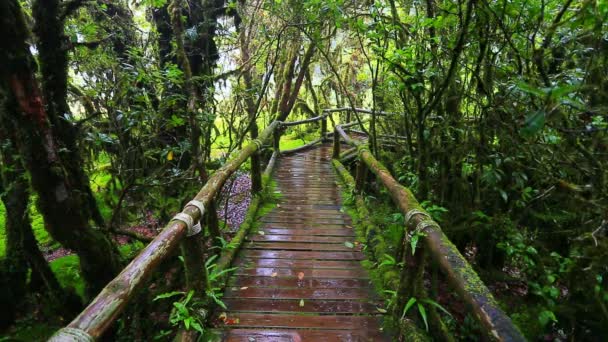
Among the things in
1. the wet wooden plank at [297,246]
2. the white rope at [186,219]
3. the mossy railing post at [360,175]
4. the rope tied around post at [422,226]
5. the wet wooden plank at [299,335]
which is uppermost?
the white rope at [186,219]

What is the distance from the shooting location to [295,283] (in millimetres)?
3648

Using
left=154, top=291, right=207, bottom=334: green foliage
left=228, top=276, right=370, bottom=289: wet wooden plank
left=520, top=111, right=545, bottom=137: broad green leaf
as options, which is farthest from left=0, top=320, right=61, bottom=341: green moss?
left=520, top=111, right=545, bottom=137: broad green leaf

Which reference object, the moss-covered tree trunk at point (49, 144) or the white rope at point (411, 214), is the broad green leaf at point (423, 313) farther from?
the moss-covered tree trunk at point (49, 144)

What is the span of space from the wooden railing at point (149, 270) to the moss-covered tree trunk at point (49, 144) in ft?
5.38

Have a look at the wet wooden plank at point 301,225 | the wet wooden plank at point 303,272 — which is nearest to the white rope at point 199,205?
the wet wooden plank at point 303,272

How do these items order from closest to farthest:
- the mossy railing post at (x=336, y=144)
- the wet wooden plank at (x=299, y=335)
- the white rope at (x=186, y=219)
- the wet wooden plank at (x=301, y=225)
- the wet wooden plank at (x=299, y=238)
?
the white rope at (x=186, y=219) < the wet wooden plank at (x=299, y=335) < the wet wooden plank at (x=299, y=238) < the wet wooden plank at (x=301, y=225) < the mossy railing post at (x=336, y=144)

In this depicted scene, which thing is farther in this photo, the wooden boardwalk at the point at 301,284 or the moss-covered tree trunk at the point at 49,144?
the moss-covered tree trunk at the point at 49,144

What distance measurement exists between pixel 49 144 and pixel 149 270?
2.44 m

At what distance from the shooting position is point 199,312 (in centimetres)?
288

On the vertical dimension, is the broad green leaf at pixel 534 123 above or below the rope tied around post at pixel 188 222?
above

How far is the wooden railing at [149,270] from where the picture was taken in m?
1.47

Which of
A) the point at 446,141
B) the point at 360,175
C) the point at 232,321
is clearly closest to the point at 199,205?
the point at 232,321

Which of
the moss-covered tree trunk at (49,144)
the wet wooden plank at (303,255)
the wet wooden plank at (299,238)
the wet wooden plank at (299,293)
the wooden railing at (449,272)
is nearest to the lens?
the wooden railing at (449,272)

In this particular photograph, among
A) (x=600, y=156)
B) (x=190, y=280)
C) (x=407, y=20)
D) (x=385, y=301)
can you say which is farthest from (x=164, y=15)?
(x=600, y=156)
